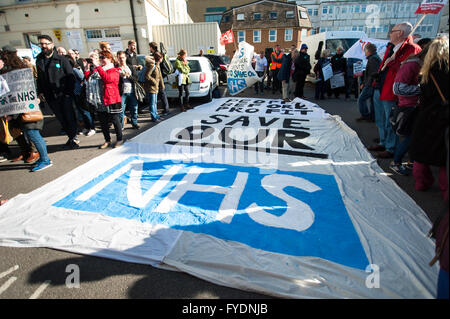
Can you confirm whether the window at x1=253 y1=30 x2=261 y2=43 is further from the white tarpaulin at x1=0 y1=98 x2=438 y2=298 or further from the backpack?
the white tarpaulin at x1=0 y1=98 x2=438 y2=298

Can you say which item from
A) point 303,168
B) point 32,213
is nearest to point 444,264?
point 303,168

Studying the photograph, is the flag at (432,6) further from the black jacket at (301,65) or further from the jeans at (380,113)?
the black jacket at (301,65)

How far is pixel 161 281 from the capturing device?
6.57ft

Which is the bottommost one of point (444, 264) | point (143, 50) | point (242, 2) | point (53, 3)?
point (444, 264)

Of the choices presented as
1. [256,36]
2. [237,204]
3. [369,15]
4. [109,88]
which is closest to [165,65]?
[109,88]

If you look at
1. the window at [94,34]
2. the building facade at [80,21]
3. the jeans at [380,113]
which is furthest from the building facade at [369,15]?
the jeans at [380,113]

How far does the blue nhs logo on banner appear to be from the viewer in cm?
237

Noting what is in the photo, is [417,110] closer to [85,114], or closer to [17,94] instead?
[17,94]

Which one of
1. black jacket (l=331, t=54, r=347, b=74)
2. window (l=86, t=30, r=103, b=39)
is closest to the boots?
black jacket (l=331, t=54, r=347, b=74)

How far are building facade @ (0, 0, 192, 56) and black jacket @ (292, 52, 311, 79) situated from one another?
10.4 meters

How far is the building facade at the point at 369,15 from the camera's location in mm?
46000

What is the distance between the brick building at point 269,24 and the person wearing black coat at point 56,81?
35292 millimetres
